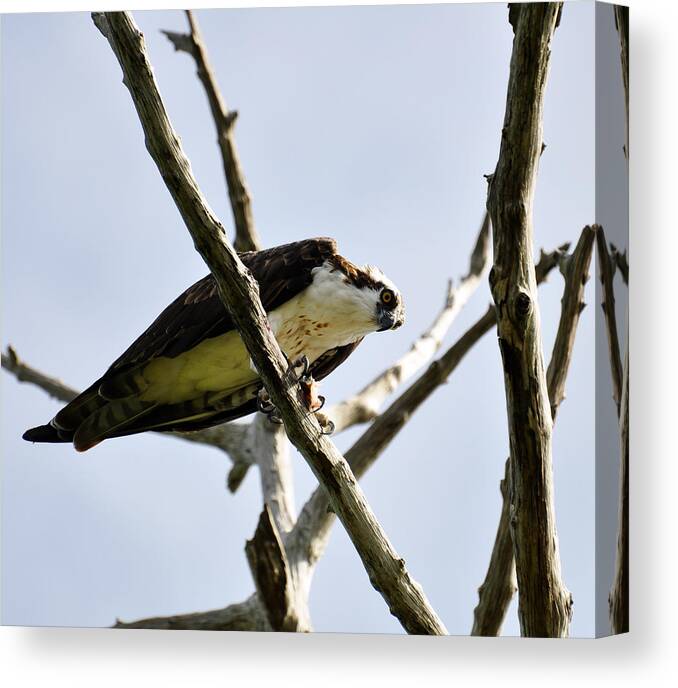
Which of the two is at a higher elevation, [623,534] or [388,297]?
[388,297]

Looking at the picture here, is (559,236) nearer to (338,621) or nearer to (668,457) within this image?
(668,457)

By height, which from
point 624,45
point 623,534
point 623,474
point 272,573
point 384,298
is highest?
point 624,45

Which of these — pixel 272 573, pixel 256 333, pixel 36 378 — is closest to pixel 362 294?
pixel 256 333

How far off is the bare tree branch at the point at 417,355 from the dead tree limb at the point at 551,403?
0.28m

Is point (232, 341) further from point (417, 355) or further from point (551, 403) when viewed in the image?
point (551, 403)

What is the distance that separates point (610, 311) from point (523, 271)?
48 cm

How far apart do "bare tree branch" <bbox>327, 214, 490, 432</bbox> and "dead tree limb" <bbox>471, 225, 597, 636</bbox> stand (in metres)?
0.28

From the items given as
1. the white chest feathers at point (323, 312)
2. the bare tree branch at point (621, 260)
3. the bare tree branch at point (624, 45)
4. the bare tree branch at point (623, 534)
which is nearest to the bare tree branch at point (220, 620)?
the white chest feathers at point (323, 312)

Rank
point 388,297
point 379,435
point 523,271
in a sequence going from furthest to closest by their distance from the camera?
point 379,435
point 388,297
point 523,271

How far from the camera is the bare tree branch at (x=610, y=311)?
10.2 ft

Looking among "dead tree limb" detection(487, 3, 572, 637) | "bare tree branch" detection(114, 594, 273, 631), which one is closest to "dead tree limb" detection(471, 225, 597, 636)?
"dead tree limb" detection(487, 3, 572, 637)

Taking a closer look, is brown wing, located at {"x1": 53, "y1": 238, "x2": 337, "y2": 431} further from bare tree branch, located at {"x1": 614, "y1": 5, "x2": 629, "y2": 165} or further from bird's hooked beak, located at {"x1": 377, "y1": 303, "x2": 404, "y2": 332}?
bare tree branch, located at {"x1": 614, "y1": 5, "x2": 629, "y2": 165}

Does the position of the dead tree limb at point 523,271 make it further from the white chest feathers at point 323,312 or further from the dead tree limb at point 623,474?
the white chest feathers at point 323,312

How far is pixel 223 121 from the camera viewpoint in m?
3.48
